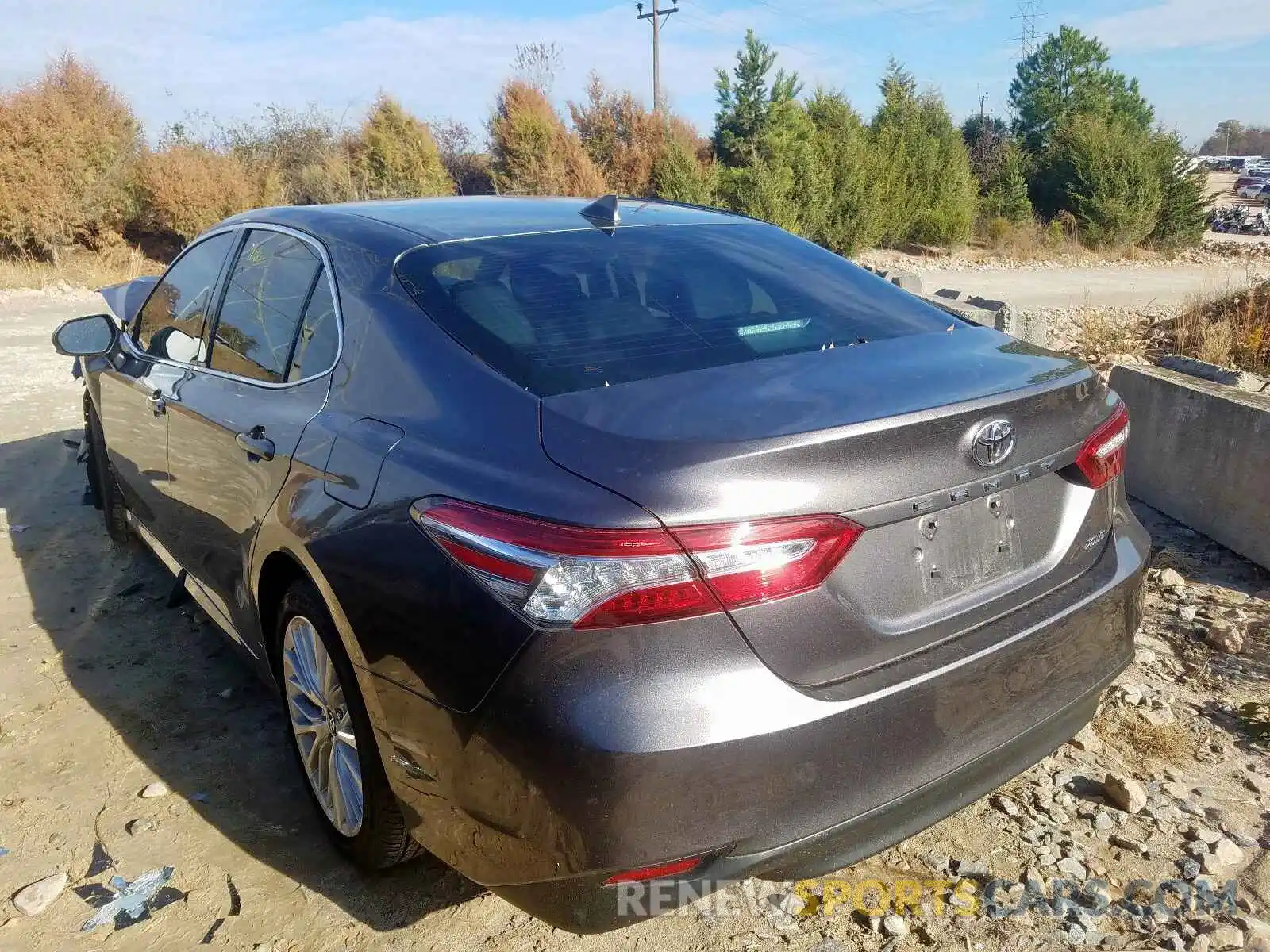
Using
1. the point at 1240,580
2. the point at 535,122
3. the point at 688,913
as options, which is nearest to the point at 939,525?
the point at 688,913

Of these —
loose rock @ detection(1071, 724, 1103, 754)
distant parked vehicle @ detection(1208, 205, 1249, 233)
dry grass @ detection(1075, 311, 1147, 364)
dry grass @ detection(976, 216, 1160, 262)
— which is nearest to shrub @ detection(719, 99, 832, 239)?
dry grass @ detection(976, 216, 1160, 262)

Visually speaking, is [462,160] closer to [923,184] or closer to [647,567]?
[923,184]

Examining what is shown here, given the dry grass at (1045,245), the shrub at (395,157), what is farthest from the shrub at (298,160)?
the dry grass at (1045,245)

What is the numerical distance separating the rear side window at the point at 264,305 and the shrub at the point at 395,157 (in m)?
22.2

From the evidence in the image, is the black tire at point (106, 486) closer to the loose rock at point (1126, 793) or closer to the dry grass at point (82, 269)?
the loose rock at point (1126, 793)

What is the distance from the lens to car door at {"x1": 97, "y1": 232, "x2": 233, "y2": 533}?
339 centimetres

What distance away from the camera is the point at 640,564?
5.33 feet

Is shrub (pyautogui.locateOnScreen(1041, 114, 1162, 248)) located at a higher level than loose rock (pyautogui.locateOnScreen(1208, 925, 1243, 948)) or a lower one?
higher

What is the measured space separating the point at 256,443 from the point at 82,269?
69.1ft

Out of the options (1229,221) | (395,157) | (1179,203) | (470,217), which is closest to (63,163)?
(395,157)

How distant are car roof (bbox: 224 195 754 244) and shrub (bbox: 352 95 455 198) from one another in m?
22.3

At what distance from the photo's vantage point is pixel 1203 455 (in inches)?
175

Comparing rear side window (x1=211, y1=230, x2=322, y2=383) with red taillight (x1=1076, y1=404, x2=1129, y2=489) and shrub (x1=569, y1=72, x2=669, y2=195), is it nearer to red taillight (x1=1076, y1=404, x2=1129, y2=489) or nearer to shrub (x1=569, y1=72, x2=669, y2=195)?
red taillight (x1=1076, y1=404, x2=1129, y2=489)

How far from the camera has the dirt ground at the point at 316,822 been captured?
7.40ft
